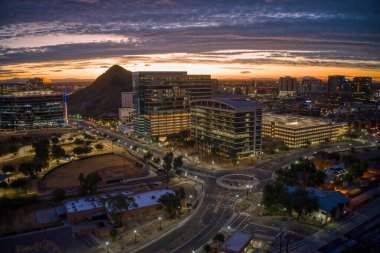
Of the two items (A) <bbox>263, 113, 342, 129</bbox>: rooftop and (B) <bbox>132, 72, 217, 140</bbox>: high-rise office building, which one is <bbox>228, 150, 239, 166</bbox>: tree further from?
(B) <bbox>132, 72, 217, 140</bbox>: high-rise office building

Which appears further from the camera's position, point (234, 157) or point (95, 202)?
point (234, 157)

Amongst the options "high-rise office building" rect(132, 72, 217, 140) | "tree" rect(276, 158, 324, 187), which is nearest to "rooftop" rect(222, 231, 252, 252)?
"tree" rect(276, 158, 324, 187)

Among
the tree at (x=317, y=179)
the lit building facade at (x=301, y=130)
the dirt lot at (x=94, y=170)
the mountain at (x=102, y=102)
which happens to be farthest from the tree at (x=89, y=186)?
the mountain at (x=102, y=102)

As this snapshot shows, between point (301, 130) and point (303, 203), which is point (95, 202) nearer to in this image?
point (303, 203)

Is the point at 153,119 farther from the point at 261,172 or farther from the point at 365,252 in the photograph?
the point at 365,252

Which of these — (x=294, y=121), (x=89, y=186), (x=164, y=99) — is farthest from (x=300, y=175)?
(x=164, y=99)

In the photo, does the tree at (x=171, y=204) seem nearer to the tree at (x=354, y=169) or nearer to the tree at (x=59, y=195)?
the tree at (x=59, y=195)
